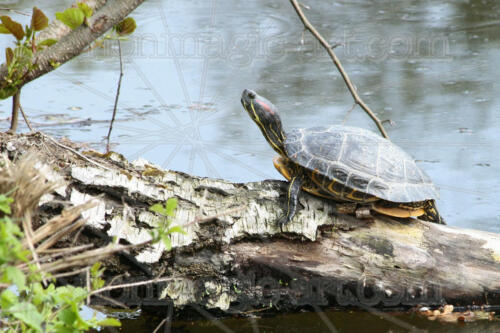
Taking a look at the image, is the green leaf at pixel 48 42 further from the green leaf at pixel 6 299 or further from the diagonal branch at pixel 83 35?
the green leaf at pixel 6 299

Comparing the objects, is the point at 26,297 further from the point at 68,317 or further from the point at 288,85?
the point at 288,85

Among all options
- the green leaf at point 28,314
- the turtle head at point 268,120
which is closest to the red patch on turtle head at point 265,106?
the turtle head at point 268,120

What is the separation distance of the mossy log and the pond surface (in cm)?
91

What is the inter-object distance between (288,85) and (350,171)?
8.71ft

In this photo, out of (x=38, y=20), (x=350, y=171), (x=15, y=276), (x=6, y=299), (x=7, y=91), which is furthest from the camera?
(x=350, y=171)

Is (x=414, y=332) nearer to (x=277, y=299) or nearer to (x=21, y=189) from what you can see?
(x=277, y=299)

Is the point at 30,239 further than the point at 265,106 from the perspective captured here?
No

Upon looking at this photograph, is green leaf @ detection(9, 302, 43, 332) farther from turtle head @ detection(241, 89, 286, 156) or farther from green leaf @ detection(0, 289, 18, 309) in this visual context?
turtle head @ detection(241, 89, 286, 156)

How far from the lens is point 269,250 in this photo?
253cm

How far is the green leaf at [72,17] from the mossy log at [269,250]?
591mm

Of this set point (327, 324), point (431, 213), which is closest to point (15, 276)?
point (327, 324)

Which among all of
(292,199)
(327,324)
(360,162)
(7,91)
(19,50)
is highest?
(19,50)

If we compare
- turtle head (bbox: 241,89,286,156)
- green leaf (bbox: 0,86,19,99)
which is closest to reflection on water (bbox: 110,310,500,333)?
turtle head (bbox: 241,89,286,156)

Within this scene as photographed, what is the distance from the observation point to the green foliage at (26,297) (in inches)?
52.0
